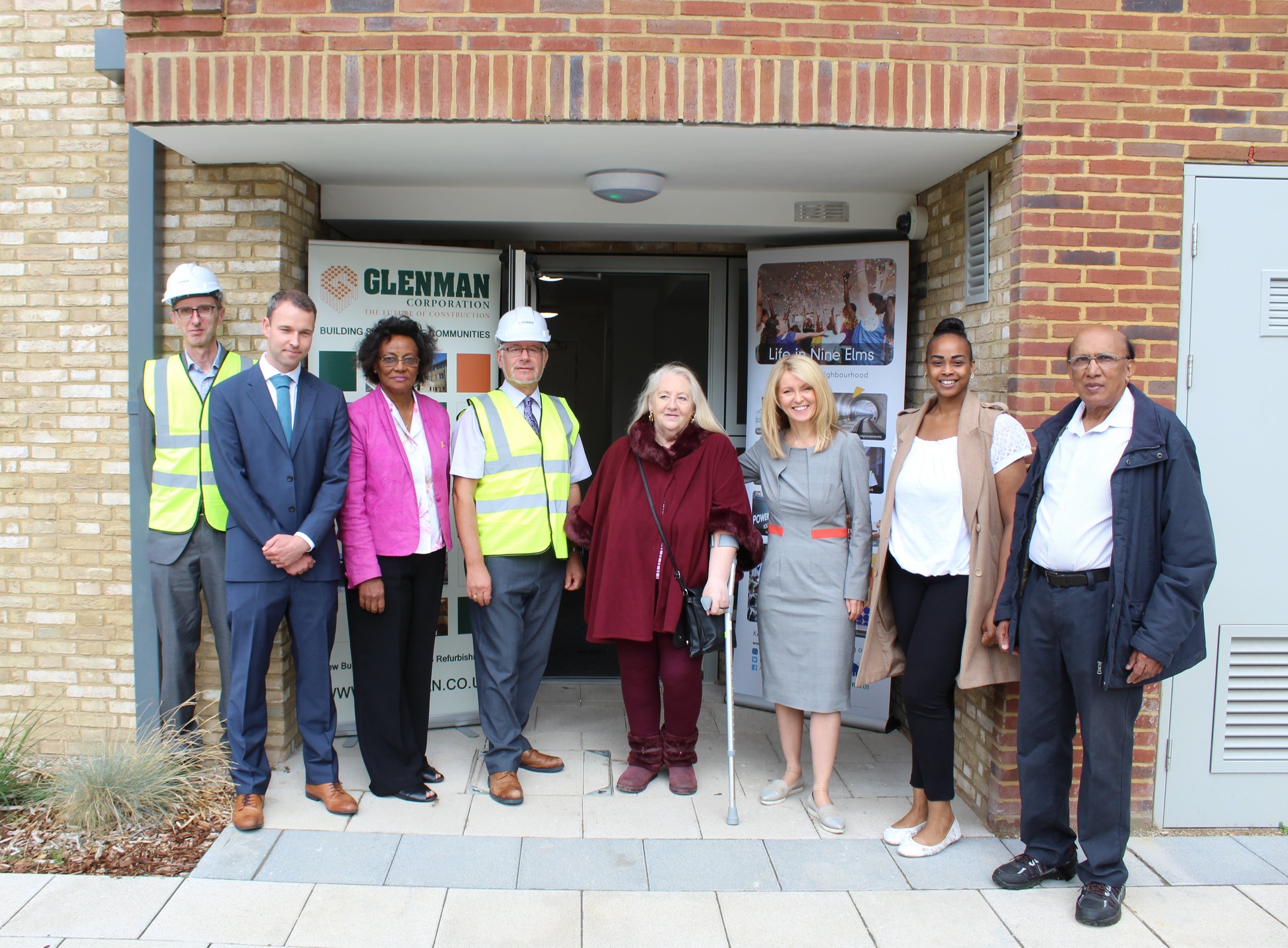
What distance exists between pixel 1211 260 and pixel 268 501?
388cm

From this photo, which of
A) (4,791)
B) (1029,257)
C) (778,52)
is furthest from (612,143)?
(4,791)

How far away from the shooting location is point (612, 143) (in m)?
4.12

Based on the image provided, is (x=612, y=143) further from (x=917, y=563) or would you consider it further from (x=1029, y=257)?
(x=917, y=563)

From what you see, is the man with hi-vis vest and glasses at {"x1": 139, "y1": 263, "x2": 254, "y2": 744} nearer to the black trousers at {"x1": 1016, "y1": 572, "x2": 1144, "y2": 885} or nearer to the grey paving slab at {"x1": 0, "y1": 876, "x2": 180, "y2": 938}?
the grey paving slab at {"x1": 0, "y1": 876, "x2": 180, "y2": 938}

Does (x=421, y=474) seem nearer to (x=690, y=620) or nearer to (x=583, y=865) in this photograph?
(x=690, y=620)

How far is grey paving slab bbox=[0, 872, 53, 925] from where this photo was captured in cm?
322

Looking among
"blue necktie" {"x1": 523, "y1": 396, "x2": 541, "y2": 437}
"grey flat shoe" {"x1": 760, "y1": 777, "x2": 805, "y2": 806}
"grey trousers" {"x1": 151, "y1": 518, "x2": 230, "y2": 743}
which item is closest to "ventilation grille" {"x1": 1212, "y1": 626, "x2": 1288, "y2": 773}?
"grey flat shoe" {"x1": 760, "y1": 777, "x2": 805, "y2": 806}

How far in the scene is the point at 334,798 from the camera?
3945 mm

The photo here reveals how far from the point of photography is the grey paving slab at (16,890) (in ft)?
10.6

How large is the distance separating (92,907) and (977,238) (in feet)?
14.3

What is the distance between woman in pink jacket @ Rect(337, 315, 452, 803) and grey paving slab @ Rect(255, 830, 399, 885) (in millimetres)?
377

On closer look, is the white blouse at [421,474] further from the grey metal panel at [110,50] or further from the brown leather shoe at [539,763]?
the grey metal panel at [110,50]

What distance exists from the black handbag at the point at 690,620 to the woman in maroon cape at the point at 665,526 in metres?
0.02

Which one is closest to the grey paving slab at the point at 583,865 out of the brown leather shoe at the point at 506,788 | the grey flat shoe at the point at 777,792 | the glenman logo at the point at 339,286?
the brown leather shoe at the point at 506,788
